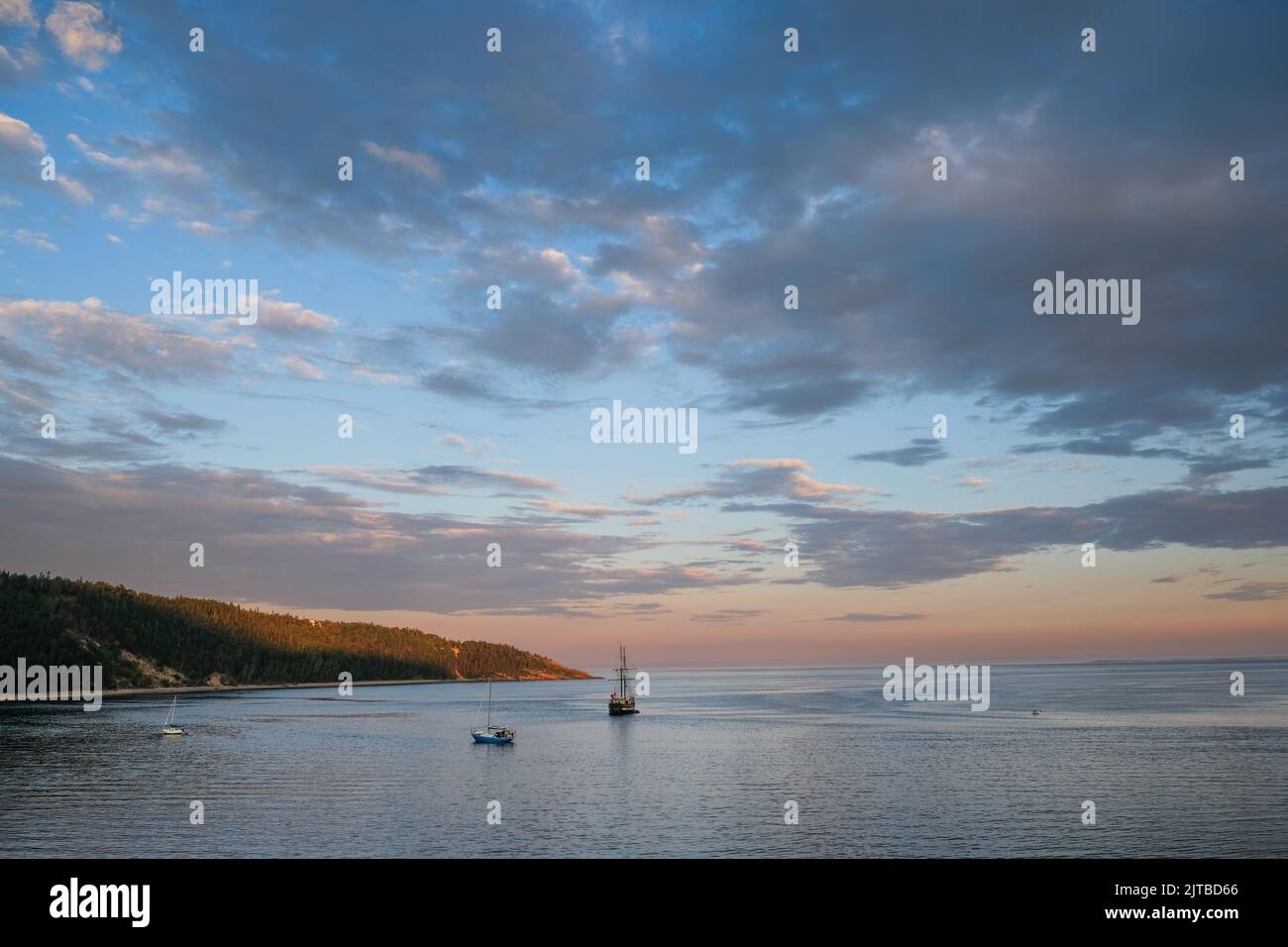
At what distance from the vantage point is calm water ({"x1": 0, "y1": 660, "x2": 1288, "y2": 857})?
5778 cm

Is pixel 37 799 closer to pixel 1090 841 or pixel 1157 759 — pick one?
pixel 1090 841

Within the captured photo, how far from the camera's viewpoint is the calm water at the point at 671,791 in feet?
190

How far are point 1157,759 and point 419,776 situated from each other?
262ft

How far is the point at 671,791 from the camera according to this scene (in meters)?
81.3

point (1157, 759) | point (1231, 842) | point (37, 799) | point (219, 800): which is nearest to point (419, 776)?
point (219, 800)

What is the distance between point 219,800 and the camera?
7700cm
